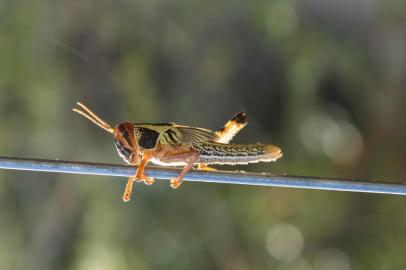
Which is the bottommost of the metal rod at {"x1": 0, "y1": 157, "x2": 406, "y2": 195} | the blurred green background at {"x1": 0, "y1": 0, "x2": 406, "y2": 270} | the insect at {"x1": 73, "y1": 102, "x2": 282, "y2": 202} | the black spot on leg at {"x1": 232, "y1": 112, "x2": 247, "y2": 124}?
the blurred green background at {"x1": 0, "y1": 0, "x2": 406, "y2": 270}

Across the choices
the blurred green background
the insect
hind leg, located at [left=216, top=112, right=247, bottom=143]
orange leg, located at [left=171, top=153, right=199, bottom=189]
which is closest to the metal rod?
orange leg, located at [left=171, top=153, right=199, bottom=189]

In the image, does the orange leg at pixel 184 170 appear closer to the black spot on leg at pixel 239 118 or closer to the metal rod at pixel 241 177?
the metal rod at pixel 241 177

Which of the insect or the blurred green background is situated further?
the blurred green background

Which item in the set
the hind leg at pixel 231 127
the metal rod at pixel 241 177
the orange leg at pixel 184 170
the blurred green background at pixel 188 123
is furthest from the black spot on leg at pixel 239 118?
the blurred green background at pixel 188 123

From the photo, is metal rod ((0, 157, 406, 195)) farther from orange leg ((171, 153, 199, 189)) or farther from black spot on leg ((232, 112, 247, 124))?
black spot on leg ((232, 112, 247, 124))

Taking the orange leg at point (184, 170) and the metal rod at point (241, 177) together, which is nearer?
the metal rod at point (241, 177)
